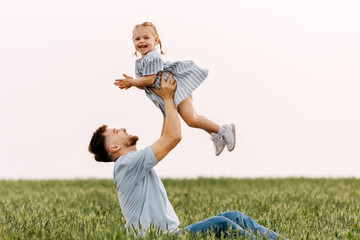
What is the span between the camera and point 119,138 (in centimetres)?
540

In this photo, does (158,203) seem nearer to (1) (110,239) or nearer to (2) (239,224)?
(1) (110,239)

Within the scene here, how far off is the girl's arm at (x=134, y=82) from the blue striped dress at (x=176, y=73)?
6cm

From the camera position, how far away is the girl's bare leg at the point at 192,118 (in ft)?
19.4

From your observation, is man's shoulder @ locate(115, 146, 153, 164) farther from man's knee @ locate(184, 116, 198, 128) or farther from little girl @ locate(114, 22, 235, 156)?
man's knee @ locate(184, 116, 198, 128)

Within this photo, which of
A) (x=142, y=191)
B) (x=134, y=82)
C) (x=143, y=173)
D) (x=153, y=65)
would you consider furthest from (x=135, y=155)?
(x=153, y=65)

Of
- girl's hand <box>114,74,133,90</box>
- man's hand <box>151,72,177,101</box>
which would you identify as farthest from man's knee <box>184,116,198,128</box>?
girl's hand <box>114,74,133,90</box>

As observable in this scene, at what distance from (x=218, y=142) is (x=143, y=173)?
1747 millimetres

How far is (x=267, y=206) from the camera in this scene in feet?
31.0

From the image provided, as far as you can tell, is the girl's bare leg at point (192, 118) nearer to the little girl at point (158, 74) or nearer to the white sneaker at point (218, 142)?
the little girl at point (158, 74)

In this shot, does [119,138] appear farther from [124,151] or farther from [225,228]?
[225,228]

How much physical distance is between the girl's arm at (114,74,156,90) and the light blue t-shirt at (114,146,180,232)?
100 centimetres

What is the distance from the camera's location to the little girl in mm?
5812

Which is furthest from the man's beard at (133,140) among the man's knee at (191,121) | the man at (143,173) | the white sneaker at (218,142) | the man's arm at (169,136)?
the white sneaker at (218,142)

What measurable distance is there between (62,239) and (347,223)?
13.9 feet
